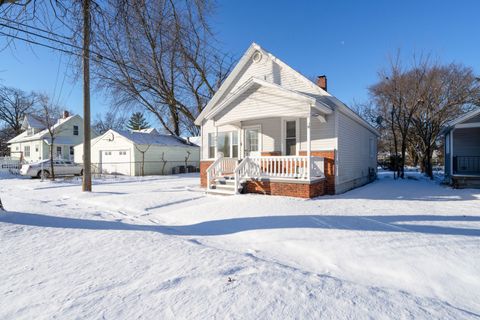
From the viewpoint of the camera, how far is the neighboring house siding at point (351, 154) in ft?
33.5

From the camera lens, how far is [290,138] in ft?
35.6

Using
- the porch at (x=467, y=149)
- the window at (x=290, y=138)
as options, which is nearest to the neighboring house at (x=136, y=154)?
the window at (x=290, y=138)

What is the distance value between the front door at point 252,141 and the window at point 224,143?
1.05 meters

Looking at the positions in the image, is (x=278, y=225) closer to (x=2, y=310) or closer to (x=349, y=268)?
(x=349, y=268)

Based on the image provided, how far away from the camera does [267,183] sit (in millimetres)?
9320

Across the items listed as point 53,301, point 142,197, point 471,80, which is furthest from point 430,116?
point 53,301

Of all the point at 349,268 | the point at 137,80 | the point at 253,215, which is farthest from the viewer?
the point at 137,80

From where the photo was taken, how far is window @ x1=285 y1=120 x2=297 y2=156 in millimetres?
10718

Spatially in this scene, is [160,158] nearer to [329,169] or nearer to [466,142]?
[329,169]

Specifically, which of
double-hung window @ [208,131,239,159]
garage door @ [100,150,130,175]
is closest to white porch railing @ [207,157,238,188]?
double-hung window @ [208,131,239,159]

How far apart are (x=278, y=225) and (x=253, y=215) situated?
3.32 feet

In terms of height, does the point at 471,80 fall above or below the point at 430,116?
above

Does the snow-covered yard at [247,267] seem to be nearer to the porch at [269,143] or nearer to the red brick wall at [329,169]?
the porch at [269,143]

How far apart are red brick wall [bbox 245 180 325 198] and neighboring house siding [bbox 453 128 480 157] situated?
34.9ft
